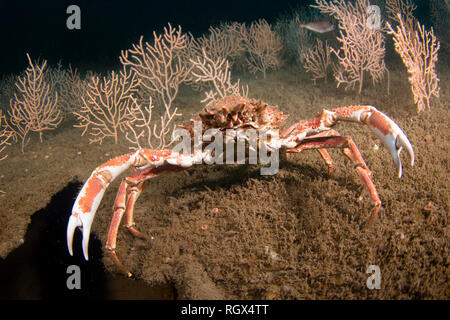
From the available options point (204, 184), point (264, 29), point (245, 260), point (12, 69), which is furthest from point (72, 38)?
point (245, 260)

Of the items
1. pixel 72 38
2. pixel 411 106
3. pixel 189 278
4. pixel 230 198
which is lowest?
pixel 189 278

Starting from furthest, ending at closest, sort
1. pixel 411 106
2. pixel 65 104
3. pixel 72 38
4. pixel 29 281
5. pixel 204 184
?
pixel 72 38
pixel 65 104
pixel 411 106
pixel 204 184
pixel 29 281

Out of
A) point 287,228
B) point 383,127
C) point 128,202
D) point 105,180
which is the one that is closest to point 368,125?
point 383,127

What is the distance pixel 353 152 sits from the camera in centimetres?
308

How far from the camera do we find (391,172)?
3391mm

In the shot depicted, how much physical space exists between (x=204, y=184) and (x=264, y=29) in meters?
7.75

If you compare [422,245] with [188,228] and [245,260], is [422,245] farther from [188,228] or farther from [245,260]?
[188,228]

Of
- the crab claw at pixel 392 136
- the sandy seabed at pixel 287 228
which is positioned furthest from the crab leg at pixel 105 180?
the crab claw at pixel 392 136

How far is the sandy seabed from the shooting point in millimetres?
2527

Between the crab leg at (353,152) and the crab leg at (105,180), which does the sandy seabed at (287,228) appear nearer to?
the crab leg at (353,152)

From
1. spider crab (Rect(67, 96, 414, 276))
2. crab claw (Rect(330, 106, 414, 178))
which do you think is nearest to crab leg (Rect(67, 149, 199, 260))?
spider crab (Rect(67, 96, 414, 276))

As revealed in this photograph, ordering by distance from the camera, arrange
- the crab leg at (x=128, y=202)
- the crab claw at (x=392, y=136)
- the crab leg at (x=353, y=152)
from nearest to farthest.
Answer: the crab claw at (x=392, y=136), the crab leg at (x=353, y=152), the crab leg at (x=128, y=202)

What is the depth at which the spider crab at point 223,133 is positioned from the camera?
109 inches

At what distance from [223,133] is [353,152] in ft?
5.38
